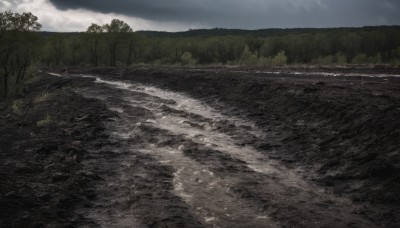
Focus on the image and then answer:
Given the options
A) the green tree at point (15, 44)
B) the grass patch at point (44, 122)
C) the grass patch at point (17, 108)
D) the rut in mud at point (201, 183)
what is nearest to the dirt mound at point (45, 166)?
the grass patch at point (44, 122)

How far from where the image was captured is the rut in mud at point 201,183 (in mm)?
9799

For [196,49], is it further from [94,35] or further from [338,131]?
[338,131]

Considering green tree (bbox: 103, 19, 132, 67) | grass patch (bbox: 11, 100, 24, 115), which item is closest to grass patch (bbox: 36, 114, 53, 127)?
grass patch (bbox: 11, 100, 24, 115)

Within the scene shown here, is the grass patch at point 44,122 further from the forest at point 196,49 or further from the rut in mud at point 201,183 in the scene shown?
the forest at point 196,49

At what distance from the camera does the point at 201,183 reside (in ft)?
40.7

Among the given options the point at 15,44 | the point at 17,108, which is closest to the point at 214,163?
the point at 17,108

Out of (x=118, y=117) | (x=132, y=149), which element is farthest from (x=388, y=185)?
(x=118, y=117)

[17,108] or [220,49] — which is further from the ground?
[220,49]

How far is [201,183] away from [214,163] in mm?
2154

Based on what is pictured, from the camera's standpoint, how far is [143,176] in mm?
13000

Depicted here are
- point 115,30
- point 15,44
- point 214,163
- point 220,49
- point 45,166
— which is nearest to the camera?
point 45,166

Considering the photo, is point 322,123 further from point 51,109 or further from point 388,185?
point 51,109

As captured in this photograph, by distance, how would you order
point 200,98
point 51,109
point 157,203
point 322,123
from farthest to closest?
point 200,98 < point 51,109 < point 322,123 < point 157,203

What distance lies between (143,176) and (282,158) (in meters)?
5.67
